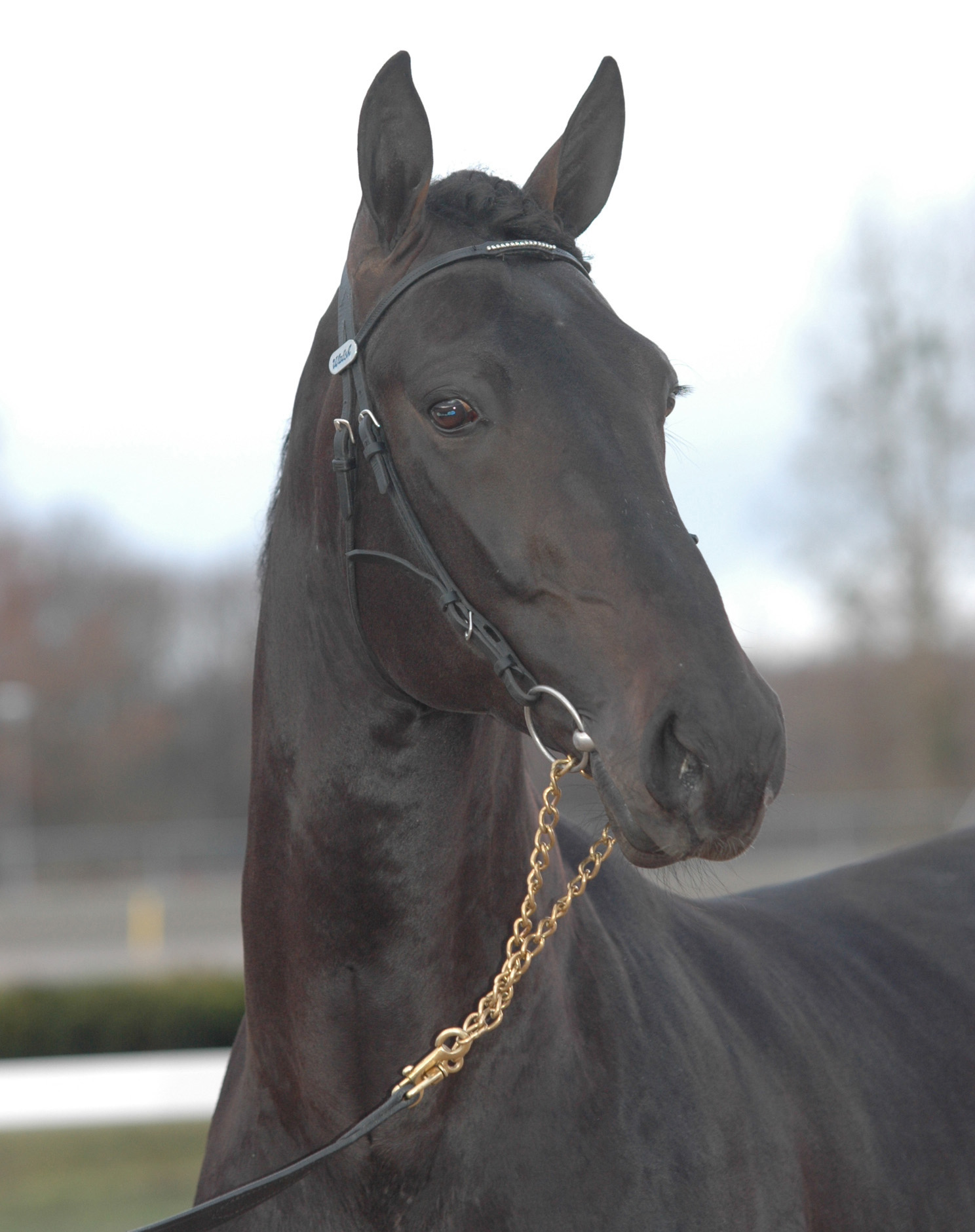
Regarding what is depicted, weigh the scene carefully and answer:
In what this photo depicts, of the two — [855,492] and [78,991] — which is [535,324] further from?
[855,492]

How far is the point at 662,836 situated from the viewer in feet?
5.53

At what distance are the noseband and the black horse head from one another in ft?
0.06

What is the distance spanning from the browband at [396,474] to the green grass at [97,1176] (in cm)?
580

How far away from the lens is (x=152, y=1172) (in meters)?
7.73

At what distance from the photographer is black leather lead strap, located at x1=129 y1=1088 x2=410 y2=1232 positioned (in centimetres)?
202

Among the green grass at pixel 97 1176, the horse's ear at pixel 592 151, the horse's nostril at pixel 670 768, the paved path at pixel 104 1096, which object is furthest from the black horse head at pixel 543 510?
the green grass at pixel 97 1176

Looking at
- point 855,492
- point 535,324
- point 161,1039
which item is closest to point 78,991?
point 161,1039

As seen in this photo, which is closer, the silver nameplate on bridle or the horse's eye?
the horse's eye

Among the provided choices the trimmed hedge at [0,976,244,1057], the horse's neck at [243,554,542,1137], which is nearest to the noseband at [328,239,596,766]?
the horse's neck at [243,554,542,1137]

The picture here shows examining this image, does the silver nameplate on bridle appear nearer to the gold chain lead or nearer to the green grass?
the gold chain lead

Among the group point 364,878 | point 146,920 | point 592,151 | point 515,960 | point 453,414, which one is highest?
point 592,151

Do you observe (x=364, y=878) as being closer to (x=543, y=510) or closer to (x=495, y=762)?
(x=495, y=762)

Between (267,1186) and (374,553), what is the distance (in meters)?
1.11

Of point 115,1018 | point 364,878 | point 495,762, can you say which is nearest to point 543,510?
point 495,762
